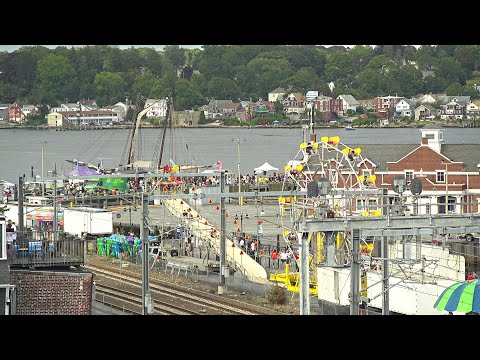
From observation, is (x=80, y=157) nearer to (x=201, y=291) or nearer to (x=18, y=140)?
(x=18, y=140)

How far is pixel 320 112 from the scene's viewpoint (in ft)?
274

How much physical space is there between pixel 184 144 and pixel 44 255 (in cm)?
5144

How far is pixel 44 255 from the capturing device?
12367 mm

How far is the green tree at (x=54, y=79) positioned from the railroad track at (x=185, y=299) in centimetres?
6859

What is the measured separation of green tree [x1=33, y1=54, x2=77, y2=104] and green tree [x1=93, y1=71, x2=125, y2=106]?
1.57 meters

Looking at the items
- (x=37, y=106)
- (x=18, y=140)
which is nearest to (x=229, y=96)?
(x=37, y=106)

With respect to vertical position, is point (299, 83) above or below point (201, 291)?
above

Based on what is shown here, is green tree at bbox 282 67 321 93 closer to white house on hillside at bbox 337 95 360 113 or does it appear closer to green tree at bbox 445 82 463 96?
white house on hillside at bbox 337 95 360 113

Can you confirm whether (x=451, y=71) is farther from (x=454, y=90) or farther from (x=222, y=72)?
(x=222, y=72)

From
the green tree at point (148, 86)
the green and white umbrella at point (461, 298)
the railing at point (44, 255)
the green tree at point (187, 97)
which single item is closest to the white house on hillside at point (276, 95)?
the green tree at point (187, 97)

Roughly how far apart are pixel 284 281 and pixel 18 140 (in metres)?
59.5

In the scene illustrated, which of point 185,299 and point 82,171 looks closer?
point 185,299

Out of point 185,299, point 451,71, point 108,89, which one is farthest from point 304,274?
point 451,71

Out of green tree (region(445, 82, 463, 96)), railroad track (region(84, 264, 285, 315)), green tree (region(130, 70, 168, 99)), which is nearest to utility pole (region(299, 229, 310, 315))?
railroad track (region(84, 264, 285, 315))
